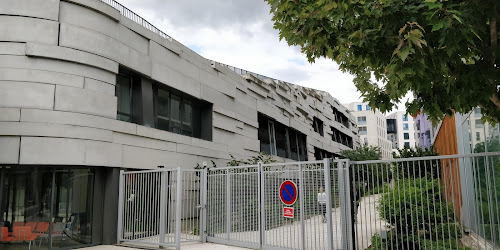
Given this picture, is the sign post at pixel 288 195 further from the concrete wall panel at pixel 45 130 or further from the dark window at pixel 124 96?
the dark window at pixel 124 96

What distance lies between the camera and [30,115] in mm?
12156

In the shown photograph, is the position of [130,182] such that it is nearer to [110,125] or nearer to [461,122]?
[110,125]

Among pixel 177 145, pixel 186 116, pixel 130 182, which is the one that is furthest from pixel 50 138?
pixel 186 116

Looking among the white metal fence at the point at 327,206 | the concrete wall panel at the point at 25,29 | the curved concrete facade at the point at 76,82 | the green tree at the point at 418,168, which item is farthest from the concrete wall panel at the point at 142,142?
the green tree at the point at 418,168

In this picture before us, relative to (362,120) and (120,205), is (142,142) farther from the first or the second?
(362,120)

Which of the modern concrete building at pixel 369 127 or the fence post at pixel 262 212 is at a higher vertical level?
the modern concrete building at pixel 369 127

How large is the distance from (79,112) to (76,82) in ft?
3.25

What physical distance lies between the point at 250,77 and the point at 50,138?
15202 millimetres

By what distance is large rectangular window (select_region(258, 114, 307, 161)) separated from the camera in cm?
2742

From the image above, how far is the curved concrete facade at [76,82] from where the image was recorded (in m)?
12.2

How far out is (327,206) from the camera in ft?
31.1

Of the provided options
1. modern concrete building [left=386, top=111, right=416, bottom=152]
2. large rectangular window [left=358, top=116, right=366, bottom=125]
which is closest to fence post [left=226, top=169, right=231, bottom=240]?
large rectangular window [left=358, top=116, right=366, bottom=125]

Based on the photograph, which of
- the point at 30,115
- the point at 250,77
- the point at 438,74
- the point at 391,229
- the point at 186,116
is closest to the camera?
the point at 438,74

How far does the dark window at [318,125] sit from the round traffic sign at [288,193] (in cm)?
3154
